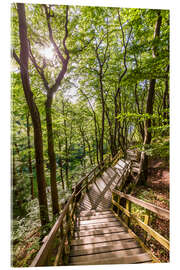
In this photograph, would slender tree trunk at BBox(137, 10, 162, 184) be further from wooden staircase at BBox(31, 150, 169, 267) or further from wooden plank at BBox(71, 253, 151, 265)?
wooden plank at BBox(71, 253, 151, 265)

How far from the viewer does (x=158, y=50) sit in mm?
2031

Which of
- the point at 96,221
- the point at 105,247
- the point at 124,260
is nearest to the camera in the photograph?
the point at 124,260

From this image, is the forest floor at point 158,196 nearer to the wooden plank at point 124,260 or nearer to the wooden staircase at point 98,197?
the wooden plank at point 124,260

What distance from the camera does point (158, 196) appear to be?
11.8ft

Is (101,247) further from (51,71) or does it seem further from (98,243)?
(51,71)

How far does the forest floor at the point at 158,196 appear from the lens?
1.95 m

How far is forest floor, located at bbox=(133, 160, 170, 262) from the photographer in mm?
1948

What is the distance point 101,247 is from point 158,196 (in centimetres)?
303

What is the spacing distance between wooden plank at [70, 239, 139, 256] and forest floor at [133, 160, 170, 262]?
746 millimetres

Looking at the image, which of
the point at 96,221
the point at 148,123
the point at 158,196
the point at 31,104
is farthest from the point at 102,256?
the point at 148,123

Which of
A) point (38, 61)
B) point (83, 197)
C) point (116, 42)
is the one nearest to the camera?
point (38, 61)
